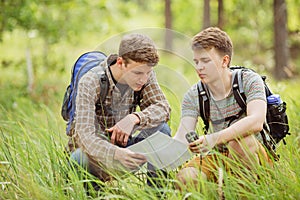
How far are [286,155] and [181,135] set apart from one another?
2.05 ft

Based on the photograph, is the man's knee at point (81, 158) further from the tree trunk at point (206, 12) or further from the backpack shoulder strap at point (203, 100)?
the tree trunk at point (206, 12)

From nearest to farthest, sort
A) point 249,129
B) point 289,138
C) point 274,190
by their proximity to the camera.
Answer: point 274,190, point 249,129, point 289,138

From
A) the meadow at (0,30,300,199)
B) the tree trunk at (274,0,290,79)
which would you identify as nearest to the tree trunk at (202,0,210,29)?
the tree trunk at (274,0,290,79)

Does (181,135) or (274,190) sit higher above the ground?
(181,135)

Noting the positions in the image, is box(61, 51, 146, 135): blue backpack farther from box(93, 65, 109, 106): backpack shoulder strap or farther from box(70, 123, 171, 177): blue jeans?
box(70, 123, 171, 177): blue jeans

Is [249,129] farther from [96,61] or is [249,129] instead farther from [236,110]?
[96,61]

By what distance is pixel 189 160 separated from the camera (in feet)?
9.86

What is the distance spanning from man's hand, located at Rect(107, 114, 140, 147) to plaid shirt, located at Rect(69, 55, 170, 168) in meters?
0.05

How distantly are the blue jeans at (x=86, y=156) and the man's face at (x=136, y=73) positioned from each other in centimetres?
30

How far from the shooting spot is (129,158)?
2.76 m

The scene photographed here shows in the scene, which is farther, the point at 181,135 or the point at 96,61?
the point at 96,61

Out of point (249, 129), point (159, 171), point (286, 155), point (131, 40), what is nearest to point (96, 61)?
point (131, 40)

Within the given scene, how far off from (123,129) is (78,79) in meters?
0.37

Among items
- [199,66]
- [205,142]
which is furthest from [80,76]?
[205,142]
